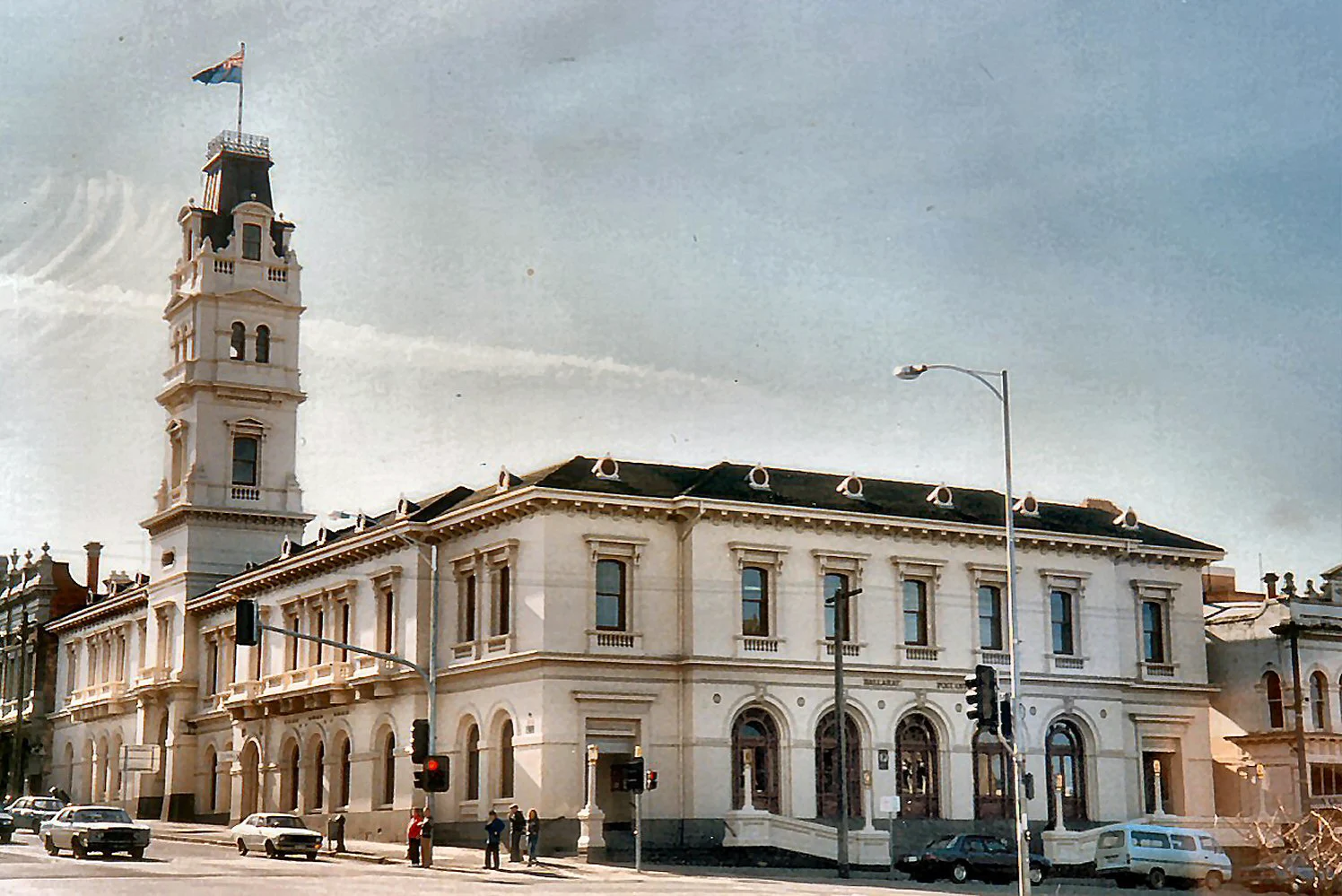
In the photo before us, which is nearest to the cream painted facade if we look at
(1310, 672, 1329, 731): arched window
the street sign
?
(1310, 672, 1329, 731): arched window

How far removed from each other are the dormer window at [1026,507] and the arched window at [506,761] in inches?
777

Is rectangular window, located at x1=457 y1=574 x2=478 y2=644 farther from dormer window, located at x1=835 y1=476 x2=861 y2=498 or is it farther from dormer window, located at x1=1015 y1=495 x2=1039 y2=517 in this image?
dormer window, located at x1=1015 y1=495 x2=1039 y2=517

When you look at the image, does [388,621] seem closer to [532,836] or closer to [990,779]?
[532,836]

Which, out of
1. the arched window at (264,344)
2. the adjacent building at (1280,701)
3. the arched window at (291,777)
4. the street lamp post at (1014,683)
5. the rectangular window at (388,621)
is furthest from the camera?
the arched window at (264,344)

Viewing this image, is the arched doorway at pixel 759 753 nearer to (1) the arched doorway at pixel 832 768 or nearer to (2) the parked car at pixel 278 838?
(1) the arched doorway at pixel 832 768

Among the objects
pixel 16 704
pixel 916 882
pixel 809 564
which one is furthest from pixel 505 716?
pixel 16 704

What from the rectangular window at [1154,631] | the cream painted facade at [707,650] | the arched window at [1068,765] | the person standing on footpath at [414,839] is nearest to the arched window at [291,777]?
the cream painted facade at [707,650]

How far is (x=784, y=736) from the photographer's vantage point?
56938 millimetres

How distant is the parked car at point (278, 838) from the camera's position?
52.7 metres

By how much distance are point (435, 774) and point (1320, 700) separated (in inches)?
1395

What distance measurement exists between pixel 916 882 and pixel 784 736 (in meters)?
10.6

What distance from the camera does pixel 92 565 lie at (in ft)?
352

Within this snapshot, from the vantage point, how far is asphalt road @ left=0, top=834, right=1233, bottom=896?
3544 cm

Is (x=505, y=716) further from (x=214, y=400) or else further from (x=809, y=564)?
(x=214, y=400)
